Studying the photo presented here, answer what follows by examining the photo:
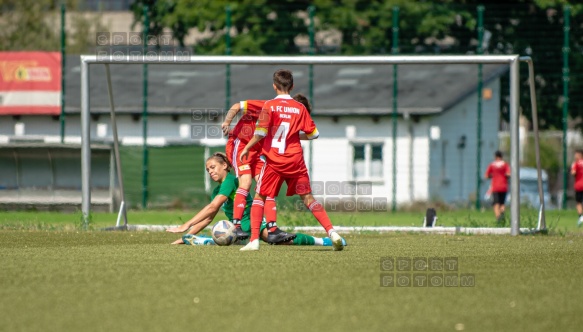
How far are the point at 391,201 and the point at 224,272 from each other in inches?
678

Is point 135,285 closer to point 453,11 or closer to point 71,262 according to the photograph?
point 71,262

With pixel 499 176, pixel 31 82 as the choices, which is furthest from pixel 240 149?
pixel 31 82

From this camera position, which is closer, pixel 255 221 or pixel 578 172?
pixel 255 221

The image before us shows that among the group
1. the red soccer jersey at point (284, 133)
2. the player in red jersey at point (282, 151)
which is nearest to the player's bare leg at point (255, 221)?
the player in red jersey at point (282, 151)

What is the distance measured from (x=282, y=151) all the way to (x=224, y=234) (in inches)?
50.5

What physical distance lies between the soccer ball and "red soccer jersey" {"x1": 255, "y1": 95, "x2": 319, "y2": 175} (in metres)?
1.12

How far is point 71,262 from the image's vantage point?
9656 mm

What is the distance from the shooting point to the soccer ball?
11.9m

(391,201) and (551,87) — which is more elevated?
(551,87)

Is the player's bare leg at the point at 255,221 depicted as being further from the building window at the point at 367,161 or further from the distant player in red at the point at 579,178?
the building window at the point at 367,161

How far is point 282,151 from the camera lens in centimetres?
1109

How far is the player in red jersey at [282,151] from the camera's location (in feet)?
36.1

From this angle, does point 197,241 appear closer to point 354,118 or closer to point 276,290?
point 276,290

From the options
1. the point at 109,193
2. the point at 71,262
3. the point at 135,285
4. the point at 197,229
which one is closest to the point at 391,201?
the point at 109,193
